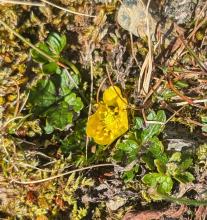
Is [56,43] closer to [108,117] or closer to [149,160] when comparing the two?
[108,117]

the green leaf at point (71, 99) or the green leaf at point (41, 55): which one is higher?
the green leaf at point (41, 55)

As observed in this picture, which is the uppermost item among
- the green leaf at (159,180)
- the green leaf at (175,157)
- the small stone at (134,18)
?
the small stone at (134,18)

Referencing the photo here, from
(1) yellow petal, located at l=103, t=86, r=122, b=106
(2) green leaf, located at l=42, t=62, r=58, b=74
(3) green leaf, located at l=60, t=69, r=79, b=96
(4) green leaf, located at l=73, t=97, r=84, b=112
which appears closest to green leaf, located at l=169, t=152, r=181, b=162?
(1) yellow petal, located at l=103, t=86, r=122, b=106

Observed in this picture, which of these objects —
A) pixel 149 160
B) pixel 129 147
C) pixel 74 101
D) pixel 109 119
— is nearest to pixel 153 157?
pixel 149 160

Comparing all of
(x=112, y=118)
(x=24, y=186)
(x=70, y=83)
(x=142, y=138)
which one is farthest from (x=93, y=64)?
(x=24, y=186)

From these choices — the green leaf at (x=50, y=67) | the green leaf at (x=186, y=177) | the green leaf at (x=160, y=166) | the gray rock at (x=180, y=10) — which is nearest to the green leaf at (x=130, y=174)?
the green leaf at (x=160, y=166)

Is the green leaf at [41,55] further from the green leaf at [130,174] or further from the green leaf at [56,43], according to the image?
the green leaf at [130,174]
